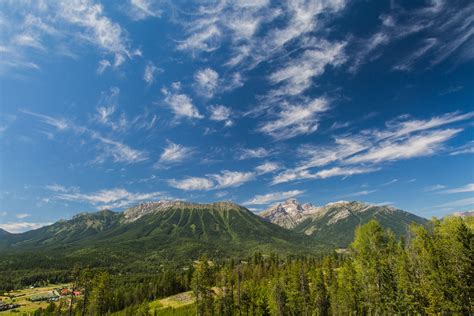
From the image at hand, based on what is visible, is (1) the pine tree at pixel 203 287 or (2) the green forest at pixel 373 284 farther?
(1) the pine tree at pixel 203 287

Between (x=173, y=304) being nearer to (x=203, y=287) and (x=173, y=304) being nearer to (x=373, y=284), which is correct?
(x=203, y=287)

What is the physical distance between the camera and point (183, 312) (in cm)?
12662

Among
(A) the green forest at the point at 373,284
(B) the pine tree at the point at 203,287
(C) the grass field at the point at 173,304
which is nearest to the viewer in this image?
(A) the green forest at the point at 373,284

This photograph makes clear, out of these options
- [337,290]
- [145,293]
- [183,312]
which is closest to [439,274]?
[337,290]

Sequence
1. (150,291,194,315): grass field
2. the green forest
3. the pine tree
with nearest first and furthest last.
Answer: the green forest < the pine tree < (150,291,194,315): grass field

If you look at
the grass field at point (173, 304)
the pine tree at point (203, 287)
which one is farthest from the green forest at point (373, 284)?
the grass field at point (173, 304)

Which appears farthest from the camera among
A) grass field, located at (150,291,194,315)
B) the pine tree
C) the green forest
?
grass field, located at (150,291,194,315)

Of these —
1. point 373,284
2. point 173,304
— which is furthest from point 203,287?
point 173,304

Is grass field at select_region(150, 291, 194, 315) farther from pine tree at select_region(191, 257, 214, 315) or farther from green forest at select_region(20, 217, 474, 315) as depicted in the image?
pine tree at select_region(191, 257, 214, 315)

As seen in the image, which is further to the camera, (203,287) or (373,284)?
(203,287)

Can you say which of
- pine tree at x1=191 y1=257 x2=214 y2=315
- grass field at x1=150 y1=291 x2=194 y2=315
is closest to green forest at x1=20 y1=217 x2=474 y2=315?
pine tree at x1=191 y1=257 x2=214 y2=315

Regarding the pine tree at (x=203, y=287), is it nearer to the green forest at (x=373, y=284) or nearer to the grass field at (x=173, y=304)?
the green forest at (x=373, y=284)

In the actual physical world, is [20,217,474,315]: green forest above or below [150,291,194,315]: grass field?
above

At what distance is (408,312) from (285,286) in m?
49.0
